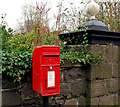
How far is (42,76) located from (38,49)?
0.44 metres

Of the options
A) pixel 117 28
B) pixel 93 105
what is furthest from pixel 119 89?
pixel 117 28

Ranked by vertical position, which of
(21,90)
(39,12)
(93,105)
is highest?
(39,12)

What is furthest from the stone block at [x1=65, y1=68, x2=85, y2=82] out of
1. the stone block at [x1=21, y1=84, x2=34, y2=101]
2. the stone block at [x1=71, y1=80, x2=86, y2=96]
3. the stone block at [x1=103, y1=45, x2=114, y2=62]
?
the stone block at [x1=21, y1=84, x2=34, y2=101]

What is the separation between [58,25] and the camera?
4.36 meters

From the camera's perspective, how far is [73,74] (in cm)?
328

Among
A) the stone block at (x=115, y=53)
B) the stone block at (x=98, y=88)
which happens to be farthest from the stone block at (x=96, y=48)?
the stone block at (x=98, y=88)

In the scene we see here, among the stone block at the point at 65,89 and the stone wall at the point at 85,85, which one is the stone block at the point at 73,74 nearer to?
the stone wall at the point at 85,85

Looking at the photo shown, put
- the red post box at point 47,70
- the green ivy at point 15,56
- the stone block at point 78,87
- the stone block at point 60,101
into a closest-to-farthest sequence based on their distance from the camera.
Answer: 1. the red post box at point 47,70
2. the green ivy at point 15,56
3. the stone block at point 60,101
4. the stone block at point 78,87

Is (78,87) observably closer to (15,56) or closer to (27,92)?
(27,92)

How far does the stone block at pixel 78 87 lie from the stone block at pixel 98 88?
0.68 feet

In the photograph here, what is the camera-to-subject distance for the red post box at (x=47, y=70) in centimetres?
235

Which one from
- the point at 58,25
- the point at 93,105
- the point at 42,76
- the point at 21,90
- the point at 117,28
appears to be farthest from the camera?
the point at 117,28

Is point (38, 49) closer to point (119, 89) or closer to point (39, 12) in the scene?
point (39, 12)

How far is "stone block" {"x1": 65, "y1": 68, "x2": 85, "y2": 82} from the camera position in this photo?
3.20 metres
